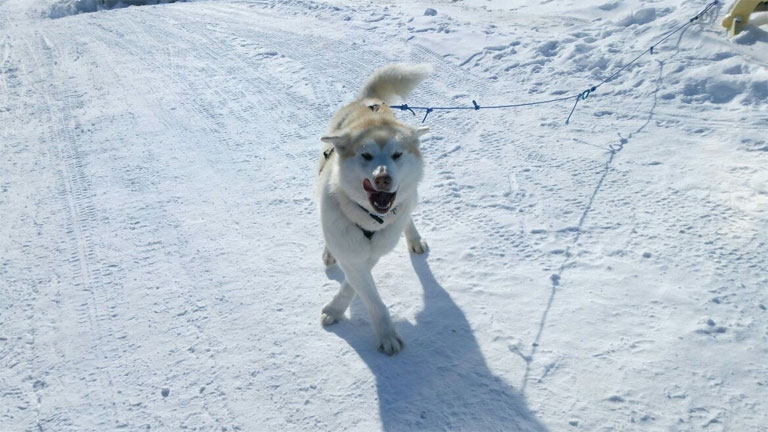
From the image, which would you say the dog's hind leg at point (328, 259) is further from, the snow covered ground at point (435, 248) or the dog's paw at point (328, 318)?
the dog's paw at point (328, 318)

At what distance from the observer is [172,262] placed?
3.96m

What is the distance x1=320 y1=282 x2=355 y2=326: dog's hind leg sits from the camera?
3.29 m

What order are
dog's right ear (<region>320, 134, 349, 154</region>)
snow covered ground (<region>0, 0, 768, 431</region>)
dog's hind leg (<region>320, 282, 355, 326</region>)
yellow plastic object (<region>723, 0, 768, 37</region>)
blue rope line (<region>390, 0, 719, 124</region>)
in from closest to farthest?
snow covered ground (<region>0, 0, 768, 431</region>) < dog's right ear (<region>320, 134, 349, 154</region>) < dog's hind leg (<region>320, 282, 355, 326</region>) < blue rope line (<region>390, 0, 719, 124</region>) < yellow plastic object (<region>723, 0, 768, 37</region>)

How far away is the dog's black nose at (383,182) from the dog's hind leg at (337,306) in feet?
2.49

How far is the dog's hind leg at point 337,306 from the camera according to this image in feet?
10.8

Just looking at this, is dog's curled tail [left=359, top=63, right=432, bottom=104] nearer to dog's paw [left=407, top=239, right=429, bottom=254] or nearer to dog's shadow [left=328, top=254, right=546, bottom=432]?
dog's paw [left=407, top=239, right=429, bottom=254]

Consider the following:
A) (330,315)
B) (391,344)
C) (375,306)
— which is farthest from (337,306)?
(391,344)

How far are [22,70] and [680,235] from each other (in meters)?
8.32

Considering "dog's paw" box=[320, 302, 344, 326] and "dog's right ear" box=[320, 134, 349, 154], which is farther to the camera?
"dog's paw" box=[320, 302, 344, 326]

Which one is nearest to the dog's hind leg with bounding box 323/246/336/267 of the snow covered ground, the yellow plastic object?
the snow covered ground

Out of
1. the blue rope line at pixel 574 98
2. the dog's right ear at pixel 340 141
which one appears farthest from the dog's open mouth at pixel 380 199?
the blue rope line at pixel 574 98

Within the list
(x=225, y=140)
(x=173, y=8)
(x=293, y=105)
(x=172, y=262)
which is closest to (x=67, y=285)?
(x=172, y=262)

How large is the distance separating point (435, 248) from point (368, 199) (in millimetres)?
1111

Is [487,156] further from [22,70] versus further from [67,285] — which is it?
[22,70]
